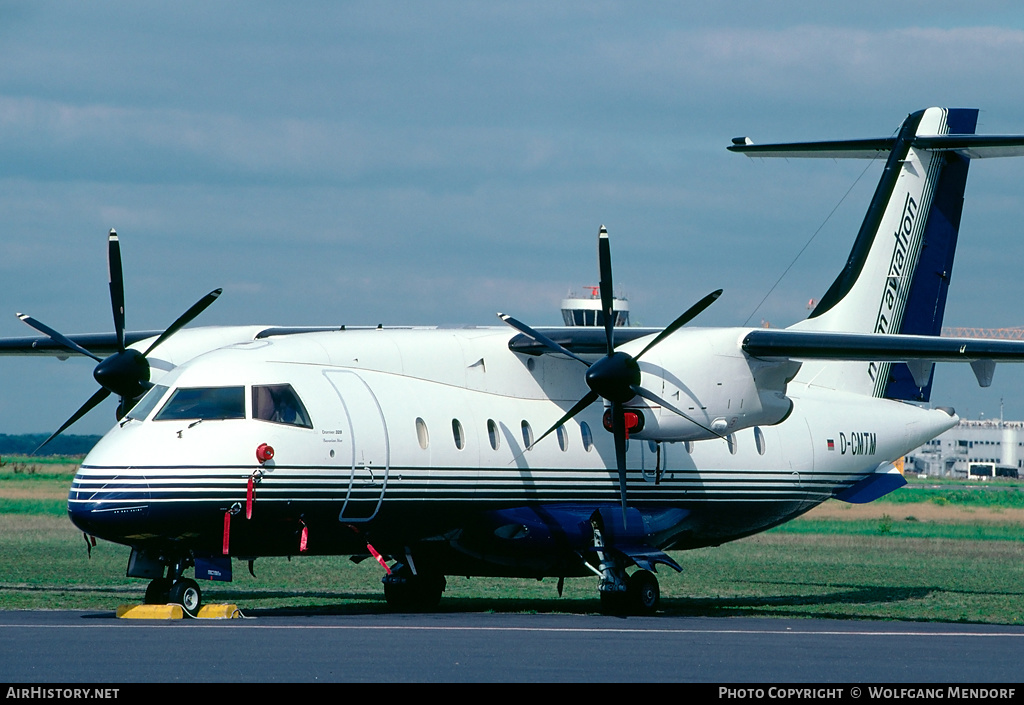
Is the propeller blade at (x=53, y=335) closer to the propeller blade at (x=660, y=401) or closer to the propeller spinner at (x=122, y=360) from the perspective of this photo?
the propeller spinner at (x=122, y=360)

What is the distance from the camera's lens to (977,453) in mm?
178875

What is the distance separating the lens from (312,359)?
1844 centimetres

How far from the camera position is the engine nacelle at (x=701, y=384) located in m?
19.1

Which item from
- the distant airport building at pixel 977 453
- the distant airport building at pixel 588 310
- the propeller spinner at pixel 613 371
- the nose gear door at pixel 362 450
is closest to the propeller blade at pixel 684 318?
the propeller spinner at pixel 613 371

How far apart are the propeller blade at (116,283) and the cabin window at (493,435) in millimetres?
5227

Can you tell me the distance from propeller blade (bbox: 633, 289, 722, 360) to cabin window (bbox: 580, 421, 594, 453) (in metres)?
2.13

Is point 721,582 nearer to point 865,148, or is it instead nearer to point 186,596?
point 865,148

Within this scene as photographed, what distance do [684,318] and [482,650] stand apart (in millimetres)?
7208

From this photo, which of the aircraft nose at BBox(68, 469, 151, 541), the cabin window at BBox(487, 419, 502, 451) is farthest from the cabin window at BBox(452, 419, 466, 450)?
the aircraft nose at BBox(68, 469, 151, 541)

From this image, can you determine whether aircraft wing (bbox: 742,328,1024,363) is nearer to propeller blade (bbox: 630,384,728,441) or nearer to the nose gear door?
propeller blade (bbox: 630,384,728,441)

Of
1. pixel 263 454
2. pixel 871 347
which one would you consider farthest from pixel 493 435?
pixel 871 347

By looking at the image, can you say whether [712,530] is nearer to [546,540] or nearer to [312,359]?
[546,540]

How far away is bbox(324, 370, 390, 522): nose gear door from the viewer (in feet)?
58.2
